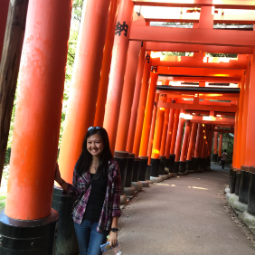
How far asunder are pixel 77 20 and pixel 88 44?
30.2 ft

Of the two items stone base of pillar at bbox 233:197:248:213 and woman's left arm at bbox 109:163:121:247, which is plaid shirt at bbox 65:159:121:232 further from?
stone base of pillar at bbox 233:197:248:213

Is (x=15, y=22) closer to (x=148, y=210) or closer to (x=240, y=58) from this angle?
(x=148, y=210)

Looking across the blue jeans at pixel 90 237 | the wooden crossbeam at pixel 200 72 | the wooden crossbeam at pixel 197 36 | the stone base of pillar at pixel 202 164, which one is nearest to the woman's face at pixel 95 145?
the blue jeans at pixel 90 237

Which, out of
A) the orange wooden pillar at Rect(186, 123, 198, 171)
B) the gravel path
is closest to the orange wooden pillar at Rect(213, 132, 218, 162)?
the orange wooden pillar at Rect(186, 123, 198, 171)

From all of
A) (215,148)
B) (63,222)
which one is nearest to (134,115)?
(63,222)

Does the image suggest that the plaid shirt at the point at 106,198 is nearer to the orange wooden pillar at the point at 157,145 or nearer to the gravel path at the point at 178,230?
the gravel path at the point at 178,230

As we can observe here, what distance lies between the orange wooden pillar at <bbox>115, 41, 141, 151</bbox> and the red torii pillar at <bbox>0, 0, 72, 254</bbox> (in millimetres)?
4566

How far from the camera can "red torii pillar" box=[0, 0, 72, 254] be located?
2.19 metres

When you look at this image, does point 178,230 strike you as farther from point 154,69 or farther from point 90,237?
point 154,69

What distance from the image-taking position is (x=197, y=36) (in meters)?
5.99

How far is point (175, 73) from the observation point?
10734 millimetres

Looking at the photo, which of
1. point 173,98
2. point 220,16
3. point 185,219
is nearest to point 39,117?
point 185,219

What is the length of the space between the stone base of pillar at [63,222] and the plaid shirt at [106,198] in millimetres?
1043

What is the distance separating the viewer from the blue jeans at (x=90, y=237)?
Answer: 6.89ft
